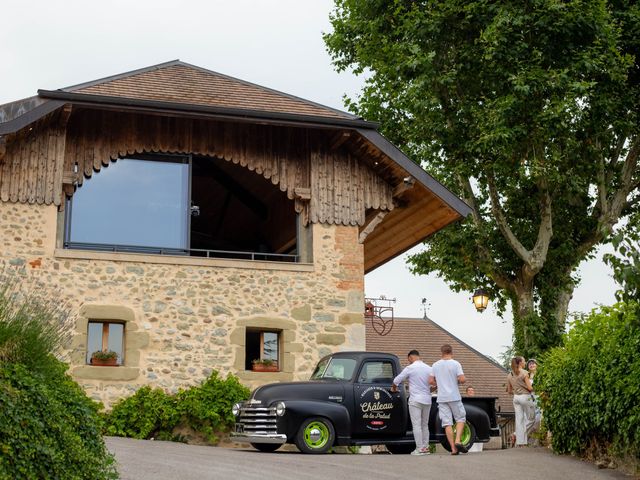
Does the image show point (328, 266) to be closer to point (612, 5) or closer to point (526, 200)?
point (526, 200)

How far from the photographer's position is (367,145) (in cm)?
2058

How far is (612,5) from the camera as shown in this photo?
24.2 metres

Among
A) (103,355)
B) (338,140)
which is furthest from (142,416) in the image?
(338,140)

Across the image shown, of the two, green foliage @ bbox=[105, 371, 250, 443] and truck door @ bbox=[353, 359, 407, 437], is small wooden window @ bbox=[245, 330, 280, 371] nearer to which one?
green foliage @ bbox=[105, 371, 250, 443]

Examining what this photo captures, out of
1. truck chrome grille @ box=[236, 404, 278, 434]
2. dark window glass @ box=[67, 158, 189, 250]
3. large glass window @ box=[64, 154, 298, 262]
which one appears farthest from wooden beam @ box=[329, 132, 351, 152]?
truck chrome grille @ box=[236, 404, 278, 434]

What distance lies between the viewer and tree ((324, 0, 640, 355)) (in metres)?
23.1

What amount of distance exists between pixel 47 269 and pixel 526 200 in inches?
483

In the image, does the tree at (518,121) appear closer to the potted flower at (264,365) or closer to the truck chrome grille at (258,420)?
the potted flower at (264,365)

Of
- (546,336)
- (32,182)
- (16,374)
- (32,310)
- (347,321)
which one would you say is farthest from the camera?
(546,336)

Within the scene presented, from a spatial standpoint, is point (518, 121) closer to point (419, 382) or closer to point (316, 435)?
point (419, 382)

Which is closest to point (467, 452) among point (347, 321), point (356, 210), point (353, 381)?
point (353, 381)

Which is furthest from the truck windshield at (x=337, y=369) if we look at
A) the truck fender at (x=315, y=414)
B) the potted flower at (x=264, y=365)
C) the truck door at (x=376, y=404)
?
the potted flower at (x=264, y=365)

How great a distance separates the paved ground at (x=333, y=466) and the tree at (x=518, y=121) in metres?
10.1

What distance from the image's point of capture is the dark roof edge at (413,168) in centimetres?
2014
